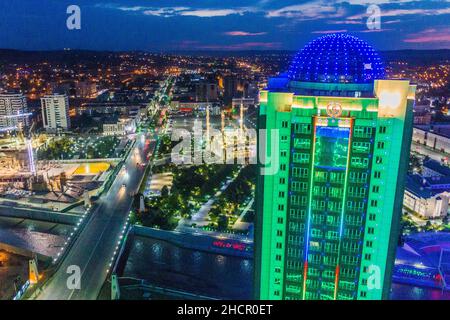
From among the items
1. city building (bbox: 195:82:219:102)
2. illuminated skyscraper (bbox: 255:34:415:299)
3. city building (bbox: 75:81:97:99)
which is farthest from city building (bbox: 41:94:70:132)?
illuminated skyscraper (bbox: 255:34:415:299)

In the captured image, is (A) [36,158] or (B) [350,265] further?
(A) [36,158]

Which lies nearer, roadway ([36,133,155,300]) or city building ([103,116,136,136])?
roadway ([36,133,155,300])

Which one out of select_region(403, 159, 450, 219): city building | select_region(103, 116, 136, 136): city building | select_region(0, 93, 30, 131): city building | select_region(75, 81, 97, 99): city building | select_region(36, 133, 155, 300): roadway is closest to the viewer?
select_region(36, 133, 155, 300): roadway

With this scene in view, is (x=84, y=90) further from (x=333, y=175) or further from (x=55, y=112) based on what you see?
(x=333, y=175)

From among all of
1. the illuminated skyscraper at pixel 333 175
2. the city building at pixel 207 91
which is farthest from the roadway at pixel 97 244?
the city building at pixel 207 91

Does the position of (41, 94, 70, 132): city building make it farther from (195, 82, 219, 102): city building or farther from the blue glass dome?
the blue glass dome
